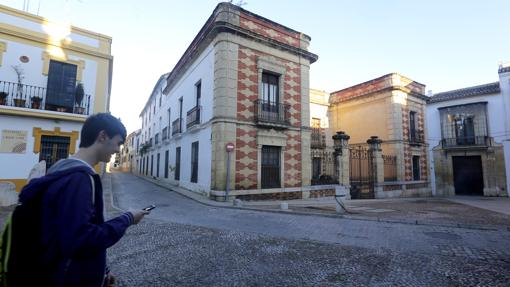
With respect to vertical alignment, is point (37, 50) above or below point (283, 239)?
above

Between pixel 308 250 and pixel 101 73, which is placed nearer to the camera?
pixel 308 250

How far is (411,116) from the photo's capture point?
1973 cm

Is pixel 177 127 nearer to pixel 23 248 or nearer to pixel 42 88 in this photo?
pixel 42 88

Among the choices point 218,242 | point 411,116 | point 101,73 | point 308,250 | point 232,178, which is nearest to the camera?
point 308,250

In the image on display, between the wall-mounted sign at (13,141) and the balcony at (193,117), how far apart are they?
679 cm

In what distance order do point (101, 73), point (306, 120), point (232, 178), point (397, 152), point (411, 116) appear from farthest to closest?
point (411, 116) → point (397, 152) → point (306, 120) → point (101, 73) → point (232, 178)

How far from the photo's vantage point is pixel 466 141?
20281 millimetres

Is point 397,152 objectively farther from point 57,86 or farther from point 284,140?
point 57,86

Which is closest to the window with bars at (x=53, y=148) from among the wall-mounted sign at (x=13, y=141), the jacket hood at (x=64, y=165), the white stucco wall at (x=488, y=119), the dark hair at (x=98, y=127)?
the wall-mounted sign at (x=13, y=141)

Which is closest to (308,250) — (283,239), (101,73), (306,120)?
(283,239)

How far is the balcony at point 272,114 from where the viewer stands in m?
12.1

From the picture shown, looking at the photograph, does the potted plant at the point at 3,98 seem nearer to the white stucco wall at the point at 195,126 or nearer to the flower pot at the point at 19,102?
the flower pot at the point at 19,102

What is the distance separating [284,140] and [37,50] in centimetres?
1128

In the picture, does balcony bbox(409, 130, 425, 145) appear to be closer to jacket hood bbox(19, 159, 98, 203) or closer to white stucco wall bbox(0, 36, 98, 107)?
jacket hood bbox(19, 159, 98, 203)
